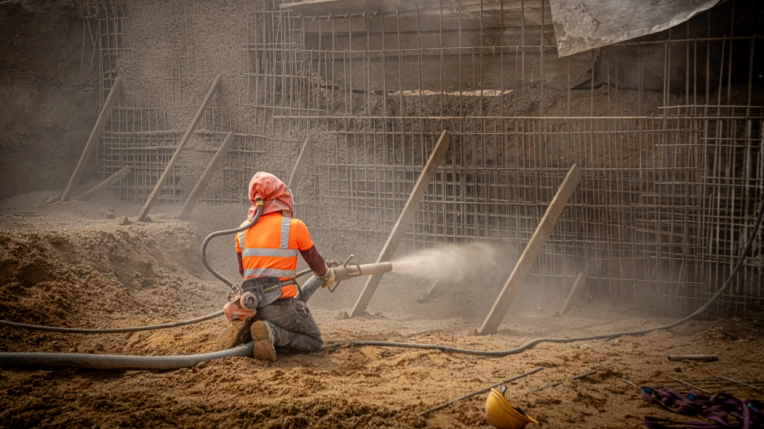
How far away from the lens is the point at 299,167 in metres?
8.07

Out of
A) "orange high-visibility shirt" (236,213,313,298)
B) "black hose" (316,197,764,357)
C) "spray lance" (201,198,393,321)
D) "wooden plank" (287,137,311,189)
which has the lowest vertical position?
"black hose" (316,197,764,357)

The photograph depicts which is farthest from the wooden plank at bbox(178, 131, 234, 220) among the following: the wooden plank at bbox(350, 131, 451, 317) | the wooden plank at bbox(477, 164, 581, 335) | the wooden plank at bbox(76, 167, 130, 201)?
the wooden plank at bbox(477, 164, 581, 335)

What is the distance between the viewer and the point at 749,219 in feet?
21.0

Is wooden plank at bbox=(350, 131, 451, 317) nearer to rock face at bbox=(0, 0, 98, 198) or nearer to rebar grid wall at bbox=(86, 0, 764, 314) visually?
rebar grid wall at bbox=(86, 0, 764, 314)

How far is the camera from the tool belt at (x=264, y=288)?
4.88 metres

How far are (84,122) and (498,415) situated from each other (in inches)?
367

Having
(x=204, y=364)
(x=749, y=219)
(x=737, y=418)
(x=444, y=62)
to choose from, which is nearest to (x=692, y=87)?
(x=749, y=219)

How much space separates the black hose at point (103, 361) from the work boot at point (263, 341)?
198 millimetres

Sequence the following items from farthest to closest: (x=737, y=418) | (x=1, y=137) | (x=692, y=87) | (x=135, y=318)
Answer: (x=1, y=137)
(x=692, y=87)
(x=135, y=318)
(x=737, y=418)

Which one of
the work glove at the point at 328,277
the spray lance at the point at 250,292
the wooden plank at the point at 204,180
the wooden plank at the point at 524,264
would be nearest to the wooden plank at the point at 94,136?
the wooden plank at the point at 204,180

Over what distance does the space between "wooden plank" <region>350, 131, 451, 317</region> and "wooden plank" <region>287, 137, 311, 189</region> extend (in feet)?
5.90

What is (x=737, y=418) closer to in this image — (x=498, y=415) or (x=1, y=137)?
(x=498, y=415)

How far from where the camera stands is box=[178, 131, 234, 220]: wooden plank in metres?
8.75

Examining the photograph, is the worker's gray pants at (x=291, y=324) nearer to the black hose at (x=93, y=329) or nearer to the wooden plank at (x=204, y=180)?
the black hose at (x=93, y=329)
